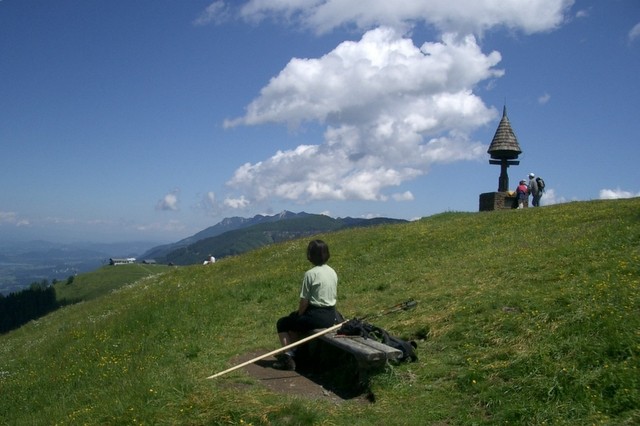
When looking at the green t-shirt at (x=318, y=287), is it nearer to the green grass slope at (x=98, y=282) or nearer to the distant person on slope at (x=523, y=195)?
the distant person on slope at (x=523, y=195)

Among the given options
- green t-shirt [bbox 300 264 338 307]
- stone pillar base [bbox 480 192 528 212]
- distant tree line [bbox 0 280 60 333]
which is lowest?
distant tree line [bbox 0 280 60 333]

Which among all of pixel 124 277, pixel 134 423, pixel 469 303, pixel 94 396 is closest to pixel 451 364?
pixel 469 303

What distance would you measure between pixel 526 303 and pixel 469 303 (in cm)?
128

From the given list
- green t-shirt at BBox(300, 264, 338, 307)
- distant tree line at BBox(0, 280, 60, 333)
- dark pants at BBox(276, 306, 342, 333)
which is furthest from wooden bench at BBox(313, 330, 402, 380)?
distant tree line at BBox(0, 280, 60, 333)

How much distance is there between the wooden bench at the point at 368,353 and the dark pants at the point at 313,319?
0.95 m

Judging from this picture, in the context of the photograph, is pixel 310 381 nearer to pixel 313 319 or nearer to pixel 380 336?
pixel 313 319

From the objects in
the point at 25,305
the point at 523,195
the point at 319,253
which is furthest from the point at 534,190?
the point at 25,305

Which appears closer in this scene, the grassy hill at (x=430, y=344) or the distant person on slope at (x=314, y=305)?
the grassy hill at (x=430, y=344)

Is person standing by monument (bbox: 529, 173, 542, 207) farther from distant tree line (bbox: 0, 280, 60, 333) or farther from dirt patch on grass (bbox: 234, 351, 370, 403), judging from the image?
distant tree line (bbox: 0, 280, 60, 333)

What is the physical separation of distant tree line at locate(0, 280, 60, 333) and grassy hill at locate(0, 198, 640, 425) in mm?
114872

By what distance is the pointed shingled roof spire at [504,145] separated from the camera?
3534 cm

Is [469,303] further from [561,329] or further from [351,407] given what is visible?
[351,407]

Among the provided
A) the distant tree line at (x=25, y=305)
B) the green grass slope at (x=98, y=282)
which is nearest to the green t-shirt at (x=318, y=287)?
the green grass slope at (x=98, y=282)

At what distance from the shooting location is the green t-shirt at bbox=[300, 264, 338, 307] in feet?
33.2
